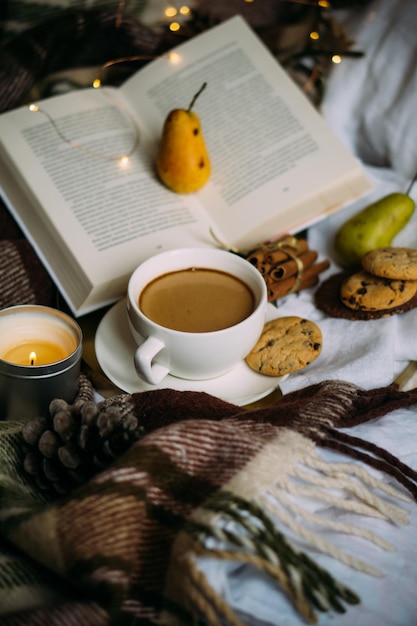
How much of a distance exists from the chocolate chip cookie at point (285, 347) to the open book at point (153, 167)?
188mm

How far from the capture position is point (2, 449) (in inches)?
25.6

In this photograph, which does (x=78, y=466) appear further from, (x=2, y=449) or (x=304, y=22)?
(x=304, y=22)

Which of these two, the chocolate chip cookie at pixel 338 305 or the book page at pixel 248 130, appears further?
the book page at pixel 248 130

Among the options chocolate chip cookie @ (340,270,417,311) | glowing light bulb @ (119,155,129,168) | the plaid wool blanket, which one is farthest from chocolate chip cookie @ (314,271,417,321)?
glowing light bulb @ (119,155,129,168)

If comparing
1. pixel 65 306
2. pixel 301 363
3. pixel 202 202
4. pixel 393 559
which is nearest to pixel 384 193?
pixel 202 202

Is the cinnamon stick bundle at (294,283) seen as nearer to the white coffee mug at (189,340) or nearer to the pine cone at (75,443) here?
the white coffee mug at (189,340)

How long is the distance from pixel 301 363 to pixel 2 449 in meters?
0.35

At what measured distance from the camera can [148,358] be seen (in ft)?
2.32

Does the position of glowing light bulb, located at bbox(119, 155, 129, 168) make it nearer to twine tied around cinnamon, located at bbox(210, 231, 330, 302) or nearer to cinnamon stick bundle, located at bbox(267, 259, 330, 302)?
twine tied around cinnamon, located at bbox(210, 231, 330, 302)

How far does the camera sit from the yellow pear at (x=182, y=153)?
94 cm

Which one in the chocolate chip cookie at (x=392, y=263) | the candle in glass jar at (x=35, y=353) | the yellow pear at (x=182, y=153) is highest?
the yellow pear at (x=182, y=153)

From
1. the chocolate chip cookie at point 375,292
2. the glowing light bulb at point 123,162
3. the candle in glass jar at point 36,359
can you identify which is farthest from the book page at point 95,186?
the chocolate chip cookie at point 375,292

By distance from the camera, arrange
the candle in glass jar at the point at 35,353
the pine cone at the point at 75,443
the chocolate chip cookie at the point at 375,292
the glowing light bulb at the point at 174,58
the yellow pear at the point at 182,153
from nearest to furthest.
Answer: the pine cone at the point at 75,443 < the candle in glass jar at the point at 35,353 < the chocolate chip cookie at the point at 375,292 < the yellow pear at the point at 182,153 < the glowing light bulb at the point at 174,58

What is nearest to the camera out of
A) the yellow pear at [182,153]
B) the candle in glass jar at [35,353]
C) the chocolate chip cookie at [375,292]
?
the candle in glass jar at [35,353]
